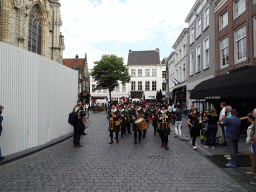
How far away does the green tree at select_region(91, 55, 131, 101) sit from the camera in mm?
39156

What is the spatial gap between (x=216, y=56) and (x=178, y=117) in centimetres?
797

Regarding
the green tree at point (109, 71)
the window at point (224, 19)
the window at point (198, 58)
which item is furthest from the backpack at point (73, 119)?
the green tree at point (109, 71)

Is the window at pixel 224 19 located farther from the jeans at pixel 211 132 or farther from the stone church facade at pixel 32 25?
the stone church facade at pixel 32 25

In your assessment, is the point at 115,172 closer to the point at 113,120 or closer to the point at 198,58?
the point at 113,120

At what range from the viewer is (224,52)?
14.2 metres

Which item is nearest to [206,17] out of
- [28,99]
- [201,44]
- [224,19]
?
[201,44]

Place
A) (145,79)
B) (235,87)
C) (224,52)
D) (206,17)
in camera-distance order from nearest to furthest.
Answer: (235,87) → (224,52) → (206,17) → (145,79)

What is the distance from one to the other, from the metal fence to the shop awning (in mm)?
8341

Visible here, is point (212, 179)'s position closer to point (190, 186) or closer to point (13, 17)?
point (190, 186)

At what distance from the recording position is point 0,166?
543cm

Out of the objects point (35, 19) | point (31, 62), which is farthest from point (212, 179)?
point (35, 19)

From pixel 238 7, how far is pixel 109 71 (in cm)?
2887

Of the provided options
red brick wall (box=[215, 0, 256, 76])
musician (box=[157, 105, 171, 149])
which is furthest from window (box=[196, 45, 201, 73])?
musician (box=[157, 105, 171, 149])

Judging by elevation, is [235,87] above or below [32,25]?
below
